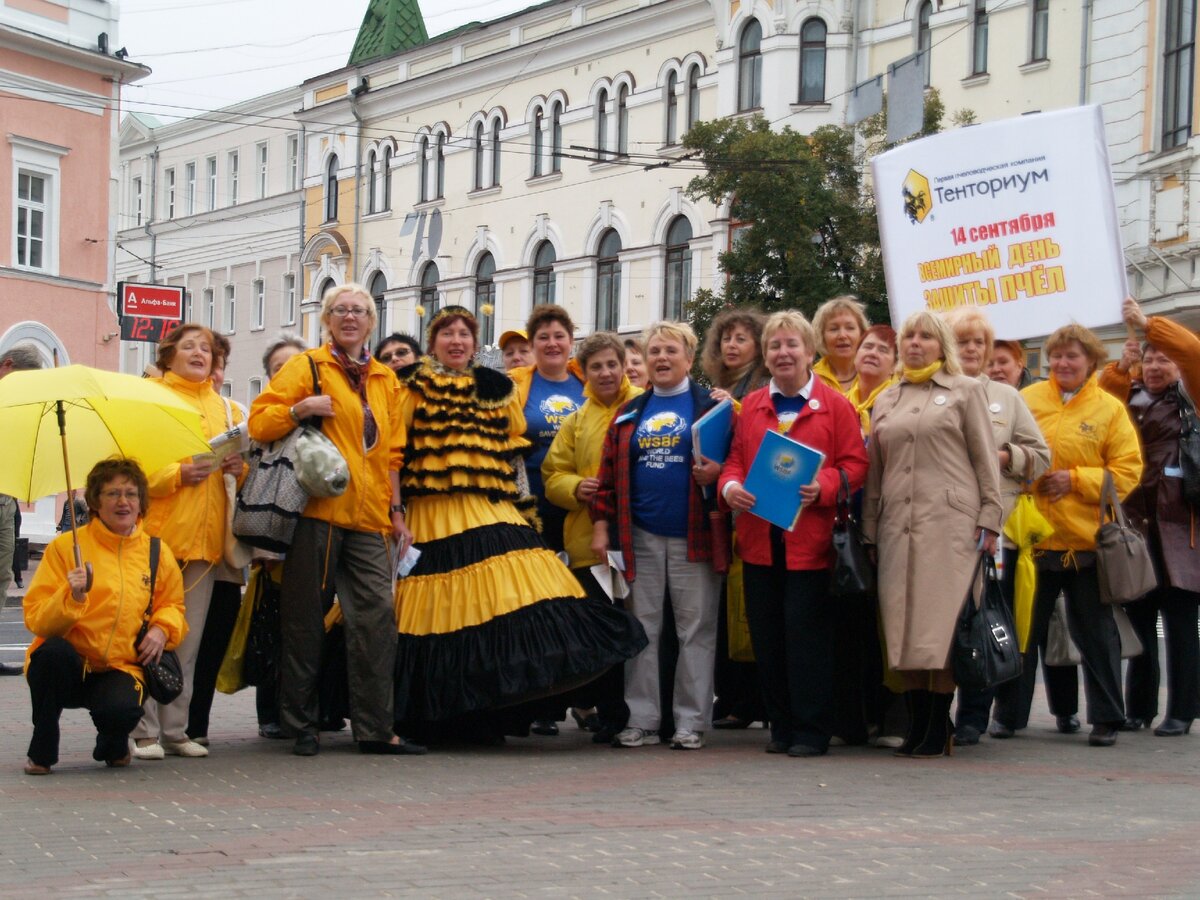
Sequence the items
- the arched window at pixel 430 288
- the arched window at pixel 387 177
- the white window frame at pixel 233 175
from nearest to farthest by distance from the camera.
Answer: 1. the arched window at pixel 430 288
2. the arched window at pixel 387 177
3. the white window frame at pixel 233 175

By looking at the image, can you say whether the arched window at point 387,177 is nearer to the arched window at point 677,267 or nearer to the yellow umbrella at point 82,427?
the arched window at point 677,267

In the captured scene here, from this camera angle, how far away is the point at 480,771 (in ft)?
27.0

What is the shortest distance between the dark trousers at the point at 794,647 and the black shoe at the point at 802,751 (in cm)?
2

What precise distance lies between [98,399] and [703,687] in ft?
10.1

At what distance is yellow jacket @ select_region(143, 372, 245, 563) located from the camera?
860 cm

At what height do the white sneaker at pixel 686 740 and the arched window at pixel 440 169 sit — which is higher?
the arched window at pixel 440 169

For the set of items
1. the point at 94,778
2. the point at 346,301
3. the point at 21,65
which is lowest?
the point at 94,778

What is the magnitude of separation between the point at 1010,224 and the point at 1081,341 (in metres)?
1.07

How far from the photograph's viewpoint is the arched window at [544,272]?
163 ft

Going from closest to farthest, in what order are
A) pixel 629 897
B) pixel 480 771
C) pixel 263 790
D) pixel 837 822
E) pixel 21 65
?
pixel 629 897 → pixel 837 822 → pixel 263 790 → pixel 480 771 → pixel 21 65

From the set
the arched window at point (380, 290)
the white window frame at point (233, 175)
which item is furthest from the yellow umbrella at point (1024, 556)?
the white window frame at point (233, 175)

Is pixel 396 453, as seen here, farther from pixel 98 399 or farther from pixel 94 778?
pixel 94 778

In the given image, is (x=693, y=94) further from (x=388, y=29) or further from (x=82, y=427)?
(x=82, y=427)

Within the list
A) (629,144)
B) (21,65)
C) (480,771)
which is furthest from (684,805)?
(629,144)
